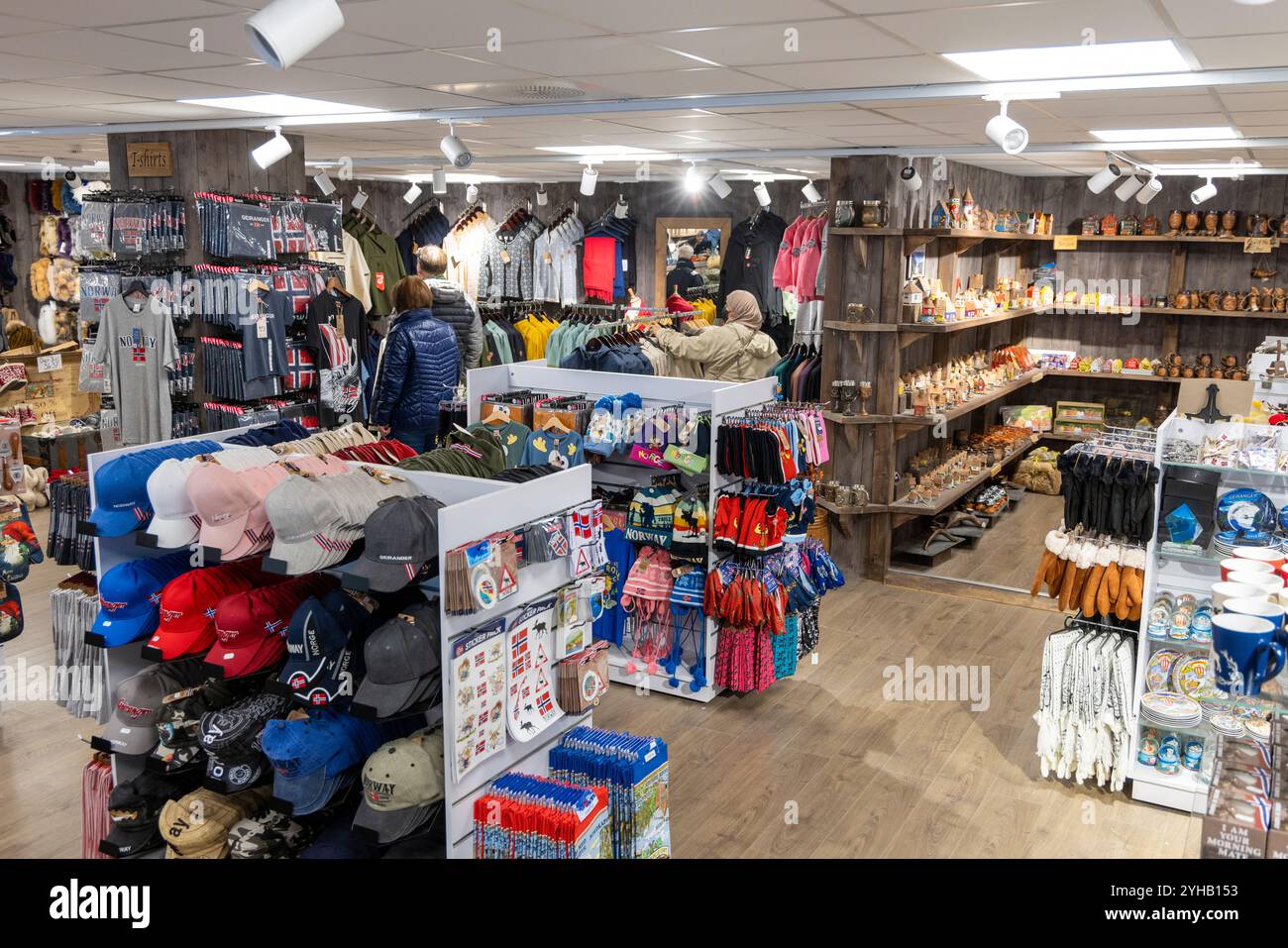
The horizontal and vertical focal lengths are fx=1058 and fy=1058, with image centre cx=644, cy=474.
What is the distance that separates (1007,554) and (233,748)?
6.02 metres

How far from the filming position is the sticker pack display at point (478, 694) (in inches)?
118

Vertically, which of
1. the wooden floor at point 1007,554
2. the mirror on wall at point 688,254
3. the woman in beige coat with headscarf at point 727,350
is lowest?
the wooden floor at point 1007,554

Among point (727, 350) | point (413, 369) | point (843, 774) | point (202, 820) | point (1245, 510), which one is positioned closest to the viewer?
point (202, 820)

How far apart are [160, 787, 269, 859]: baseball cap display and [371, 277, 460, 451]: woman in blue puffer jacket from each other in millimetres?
2800

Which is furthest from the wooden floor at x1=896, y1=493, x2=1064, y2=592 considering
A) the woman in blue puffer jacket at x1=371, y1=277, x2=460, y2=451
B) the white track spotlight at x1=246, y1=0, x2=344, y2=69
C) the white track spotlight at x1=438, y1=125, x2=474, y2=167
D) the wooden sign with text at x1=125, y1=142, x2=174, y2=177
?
the white track spotlight at x1=246, y1=0, x2=344, y2=69

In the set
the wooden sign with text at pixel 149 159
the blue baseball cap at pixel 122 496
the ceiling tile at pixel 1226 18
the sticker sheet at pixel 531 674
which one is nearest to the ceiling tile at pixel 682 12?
the ceiling tile at pixel 1226 18

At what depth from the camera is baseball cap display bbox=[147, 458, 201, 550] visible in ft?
10.6

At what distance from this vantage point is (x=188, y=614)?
3.29 meters

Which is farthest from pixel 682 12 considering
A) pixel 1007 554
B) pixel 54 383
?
pixel 54 383

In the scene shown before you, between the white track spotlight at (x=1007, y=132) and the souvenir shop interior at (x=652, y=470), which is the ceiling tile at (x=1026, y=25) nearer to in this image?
the souvenir shop interior at (x=652, y=470)

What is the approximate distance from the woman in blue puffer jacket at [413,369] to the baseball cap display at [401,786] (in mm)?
3072

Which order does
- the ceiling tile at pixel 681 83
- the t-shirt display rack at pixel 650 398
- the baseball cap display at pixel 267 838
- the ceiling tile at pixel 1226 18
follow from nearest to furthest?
the ceiling tile at pixel 1226 18 < the baseball cap display at pixel 267 838 < the ceiling tile at pixel 681 83 < the t-shirt display rack at pixel 650 398

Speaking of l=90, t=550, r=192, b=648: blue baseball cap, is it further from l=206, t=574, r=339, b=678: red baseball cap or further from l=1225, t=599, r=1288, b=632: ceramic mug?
l=1225, t=599, r=1288, b=632: ceramic mug

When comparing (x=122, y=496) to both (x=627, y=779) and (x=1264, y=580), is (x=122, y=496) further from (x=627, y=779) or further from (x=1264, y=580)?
(x=1264, y=580)
